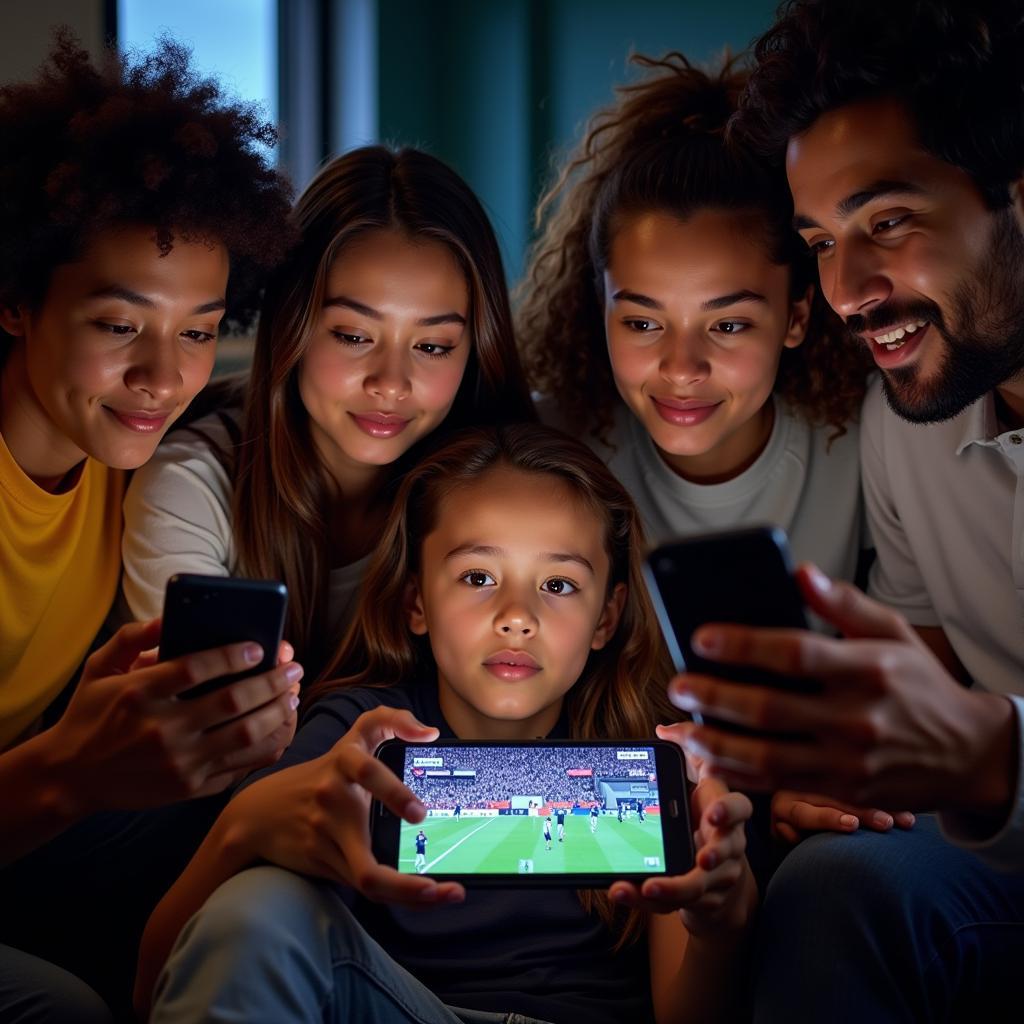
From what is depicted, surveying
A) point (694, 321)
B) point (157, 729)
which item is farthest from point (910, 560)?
point (157, 729)

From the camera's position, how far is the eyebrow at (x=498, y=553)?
141cm

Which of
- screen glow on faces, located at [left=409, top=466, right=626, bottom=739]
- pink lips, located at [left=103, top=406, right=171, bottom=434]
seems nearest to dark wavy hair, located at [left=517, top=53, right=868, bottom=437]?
screen glow on faces, located at [left=409, top=466, right=626, bottom=739]

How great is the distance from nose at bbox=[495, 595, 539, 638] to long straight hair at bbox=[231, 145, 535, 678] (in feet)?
1.32

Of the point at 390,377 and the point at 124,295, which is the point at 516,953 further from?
the point at 124,295

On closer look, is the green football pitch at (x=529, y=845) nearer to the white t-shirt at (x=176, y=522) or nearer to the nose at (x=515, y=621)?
the nose at (x=515, y=621)

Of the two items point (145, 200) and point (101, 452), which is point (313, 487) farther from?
point (145, 200)

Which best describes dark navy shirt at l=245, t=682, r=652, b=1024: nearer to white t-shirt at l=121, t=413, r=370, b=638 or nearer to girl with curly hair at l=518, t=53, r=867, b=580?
white t-shirt at l=121, t=413, r=370, b=638

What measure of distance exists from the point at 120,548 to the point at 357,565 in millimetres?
328

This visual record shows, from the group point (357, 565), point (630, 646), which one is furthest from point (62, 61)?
point (630, 646)

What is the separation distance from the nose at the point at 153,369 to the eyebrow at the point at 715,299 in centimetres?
64

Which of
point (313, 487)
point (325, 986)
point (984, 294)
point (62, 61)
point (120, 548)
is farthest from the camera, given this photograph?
point (313, 487)

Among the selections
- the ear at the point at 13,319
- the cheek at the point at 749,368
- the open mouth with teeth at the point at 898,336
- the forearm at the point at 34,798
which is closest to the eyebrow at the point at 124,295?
the ear at the point at 13,319

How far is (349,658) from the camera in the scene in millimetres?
1583

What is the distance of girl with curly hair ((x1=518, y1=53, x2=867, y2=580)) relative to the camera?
64.6 inches
